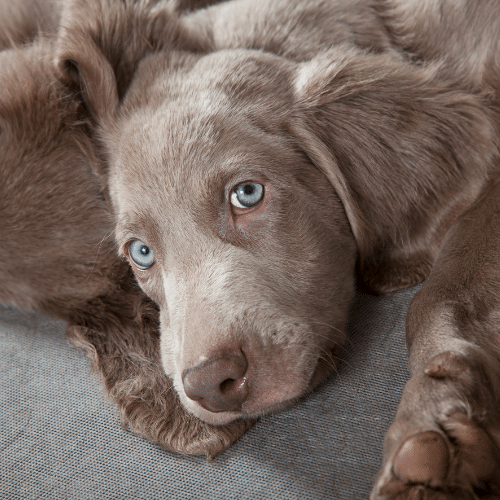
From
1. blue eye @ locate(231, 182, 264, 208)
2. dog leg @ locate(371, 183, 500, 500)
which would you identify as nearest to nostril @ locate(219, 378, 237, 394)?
dog leg @ locate(371, 183, 500, 500)

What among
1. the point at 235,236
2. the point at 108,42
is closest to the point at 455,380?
the point at 235,236

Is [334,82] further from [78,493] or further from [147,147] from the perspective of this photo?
[78,493]

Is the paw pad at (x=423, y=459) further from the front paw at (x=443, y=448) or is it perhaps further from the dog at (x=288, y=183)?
the dog at (x=288, y=183)

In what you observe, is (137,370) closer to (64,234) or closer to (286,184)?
(64,234)

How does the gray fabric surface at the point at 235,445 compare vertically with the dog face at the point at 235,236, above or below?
below

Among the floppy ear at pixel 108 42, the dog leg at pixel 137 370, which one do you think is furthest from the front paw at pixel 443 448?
the floppy ear at pixel 108 42

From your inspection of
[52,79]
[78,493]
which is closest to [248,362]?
[78,493]
